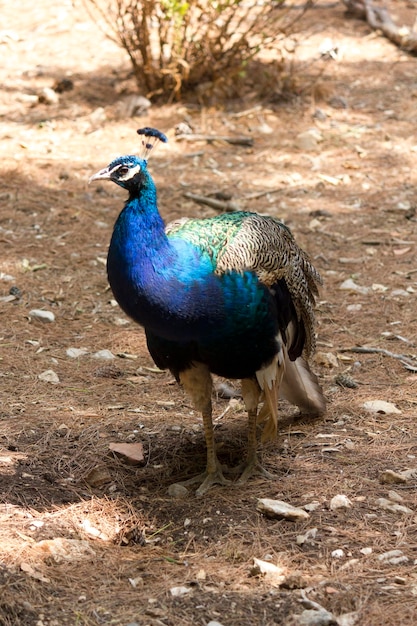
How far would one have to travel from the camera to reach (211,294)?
3.61 m

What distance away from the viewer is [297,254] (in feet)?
14.1

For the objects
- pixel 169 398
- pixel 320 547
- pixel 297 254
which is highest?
pixel 297 254

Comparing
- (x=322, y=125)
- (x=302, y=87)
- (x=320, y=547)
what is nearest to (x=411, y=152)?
(x=322, y=125)

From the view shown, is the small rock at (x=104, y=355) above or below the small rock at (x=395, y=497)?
below

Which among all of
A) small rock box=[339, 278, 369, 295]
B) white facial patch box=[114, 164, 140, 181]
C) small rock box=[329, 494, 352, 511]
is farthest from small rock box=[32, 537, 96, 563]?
small rock box=[339, 278, 369, 295]

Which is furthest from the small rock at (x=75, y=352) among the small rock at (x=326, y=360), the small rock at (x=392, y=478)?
the small rock at (x=392, y=478)

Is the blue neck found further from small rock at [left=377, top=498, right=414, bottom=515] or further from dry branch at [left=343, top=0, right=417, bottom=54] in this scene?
dry branch at [left=343, top=0, right=417, bottom=54]

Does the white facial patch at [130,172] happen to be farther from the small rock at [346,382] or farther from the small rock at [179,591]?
the small rock at [346,382]

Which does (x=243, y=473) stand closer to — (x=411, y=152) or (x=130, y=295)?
(x=130, y=295)

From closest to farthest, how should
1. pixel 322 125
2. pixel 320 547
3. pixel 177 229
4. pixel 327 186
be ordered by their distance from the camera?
pixel 320 547 → pixel 177 229 → pixel 327 186 → pixel 322 125

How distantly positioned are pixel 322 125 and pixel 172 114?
1461mm

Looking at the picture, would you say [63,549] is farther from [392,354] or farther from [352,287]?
[352,287]

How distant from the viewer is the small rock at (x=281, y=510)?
3633mm

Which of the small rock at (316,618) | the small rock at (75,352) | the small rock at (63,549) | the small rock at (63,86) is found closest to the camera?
the small rock at (316,618)
